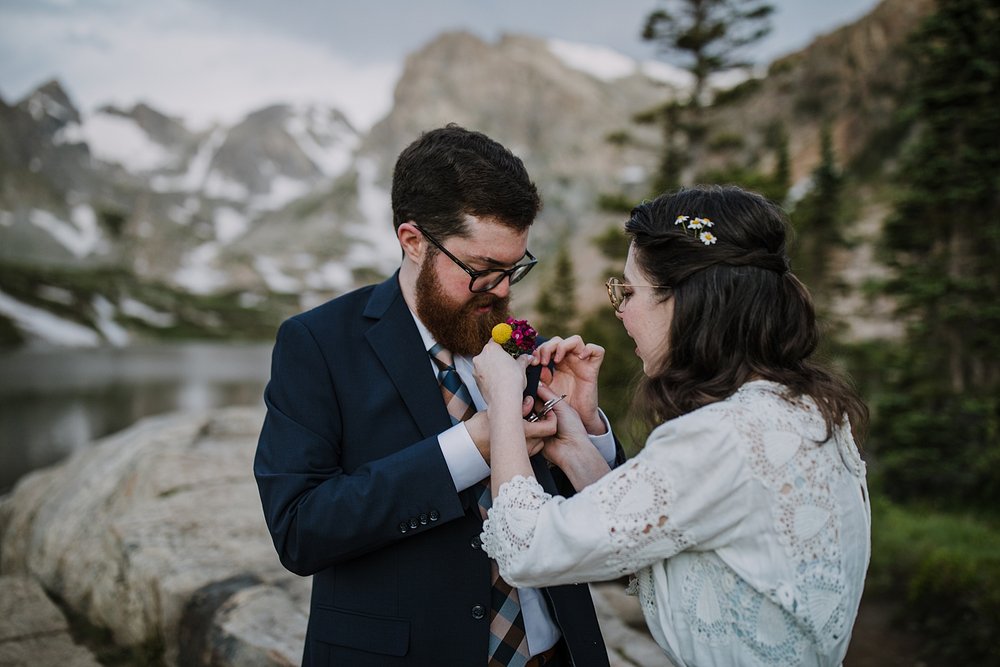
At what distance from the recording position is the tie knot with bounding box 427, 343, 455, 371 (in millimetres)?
2779

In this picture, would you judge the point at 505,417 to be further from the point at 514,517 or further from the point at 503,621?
the point at 503,621

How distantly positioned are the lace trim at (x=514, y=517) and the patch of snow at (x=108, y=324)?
134191 mm

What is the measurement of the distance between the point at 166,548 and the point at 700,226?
17.3 feet

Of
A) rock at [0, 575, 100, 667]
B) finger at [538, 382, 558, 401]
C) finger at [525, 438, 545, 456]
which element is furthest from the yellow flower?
rock at [0, 575, 100, 667]

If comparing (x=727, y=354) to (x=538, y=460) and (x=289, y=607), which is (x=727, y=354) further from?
(x=289, y=607)

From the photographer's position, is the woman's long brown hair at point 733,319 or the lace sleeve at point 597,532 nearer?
the lace sleeve at point 597,532

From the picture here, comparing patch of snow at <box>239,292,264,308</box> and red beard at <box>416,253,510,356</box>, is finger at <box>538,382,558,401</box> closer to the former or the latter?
red beard at <box>416,253,510,356</box>

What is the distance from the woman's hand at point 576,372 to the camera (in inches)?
99.9

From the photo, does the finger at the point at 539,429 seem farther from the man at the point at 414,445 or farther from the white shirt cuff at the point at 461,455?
the white shirt cuff at the point at 461,455

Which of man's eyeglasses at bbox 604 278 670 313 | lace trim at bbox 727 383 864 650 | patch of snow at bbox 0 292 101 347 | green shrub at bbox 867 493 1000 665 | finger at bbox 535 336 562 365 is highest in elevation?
patch of snow at bbox 0 292 101 347

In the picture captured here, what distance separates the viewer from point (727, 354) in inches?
79.5

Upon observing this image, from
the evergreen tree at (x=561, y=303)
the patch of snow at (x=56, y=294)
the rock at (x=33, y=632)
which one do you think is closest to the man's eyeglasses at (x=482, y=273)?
the rock at (x=33, y=632)

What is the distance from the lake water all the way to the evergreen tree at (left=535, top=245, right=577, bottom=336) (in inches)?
834

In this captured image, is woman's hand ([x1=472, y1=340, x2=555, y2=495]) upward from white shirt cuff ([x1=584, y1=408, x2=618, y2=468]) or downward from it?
upward
